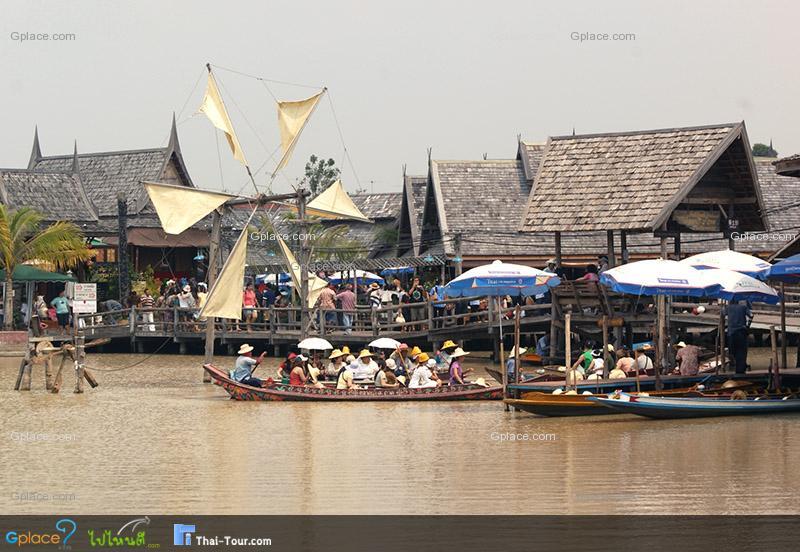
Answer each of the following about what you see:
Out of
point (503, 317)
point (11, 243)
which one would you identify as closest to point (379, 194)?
point (11, 243)

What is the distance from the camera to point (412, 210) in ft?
147

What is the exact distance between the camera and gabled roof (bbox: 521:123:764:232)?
95.7 feet

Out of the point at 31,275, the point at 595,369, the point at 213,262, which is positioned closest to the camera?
the point at 595,369

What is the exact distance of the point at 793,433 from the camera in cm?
1977

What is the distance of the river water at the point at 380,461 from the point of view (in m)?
15.1

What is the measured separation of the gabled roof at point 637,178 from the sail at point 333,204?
15.1ft

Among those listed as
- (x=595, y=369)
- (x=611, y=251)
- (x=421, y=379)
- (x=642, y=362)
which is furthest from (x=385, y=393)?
(x=611, y=251)
